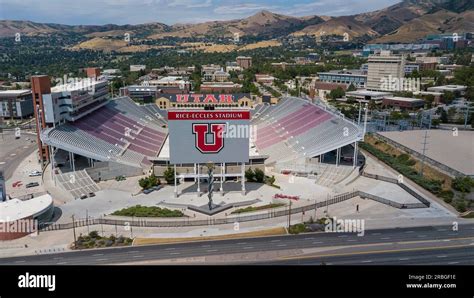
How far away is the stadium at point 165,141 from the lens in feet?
172

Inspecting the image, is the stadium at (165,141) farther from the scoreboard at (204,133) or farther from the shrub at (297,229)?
the shrub at (297,229)

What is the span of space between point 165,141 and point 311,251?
50492mm

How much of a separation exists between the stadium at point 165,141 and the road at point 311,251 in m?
16.4

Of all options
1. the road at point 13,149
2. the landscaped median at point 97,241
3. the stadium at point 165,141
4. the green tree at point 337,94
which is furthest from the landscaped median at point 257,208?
the green tree at point 337,94

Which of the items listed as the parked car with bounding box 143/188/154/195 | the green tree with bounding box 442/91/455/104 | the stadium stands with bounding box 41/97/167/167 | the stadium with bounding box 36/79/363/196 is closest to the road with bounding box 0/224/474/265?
the stadium with bounding box 36/79/363/196

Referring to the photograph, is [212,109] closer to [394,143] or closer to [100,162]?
[100,162]

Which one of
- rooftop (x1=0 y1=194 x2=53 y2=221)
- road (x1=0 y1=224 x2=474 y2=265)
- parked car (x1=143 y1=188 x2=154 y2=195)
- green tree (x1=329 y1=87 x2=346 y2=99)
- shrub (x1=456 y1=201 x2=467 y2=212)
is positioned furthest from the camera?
green tree (x1=329 y1=87 x2=346 y2=99)

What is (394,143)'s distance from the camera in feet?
235

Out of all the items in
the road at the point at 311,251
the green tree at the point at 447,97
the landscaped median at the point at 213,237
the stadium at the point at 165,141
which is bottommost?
the landscaped median at the point at 213,237

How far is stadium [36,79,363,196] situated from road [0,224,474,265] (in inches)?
645

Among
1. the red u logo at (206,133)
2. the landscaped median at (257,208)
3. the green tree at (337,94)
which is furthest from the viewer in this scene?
the green tree at (337,94)

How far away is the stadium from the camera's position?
52562 mm

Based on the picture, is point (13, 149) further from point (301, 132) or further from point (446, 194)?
point (446, 194)

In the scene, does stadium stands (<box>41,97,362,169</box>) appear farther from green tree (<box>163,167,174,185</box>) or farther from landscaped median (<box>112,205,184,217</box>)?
landscaped median (<box>112,205,184,217</box>)
